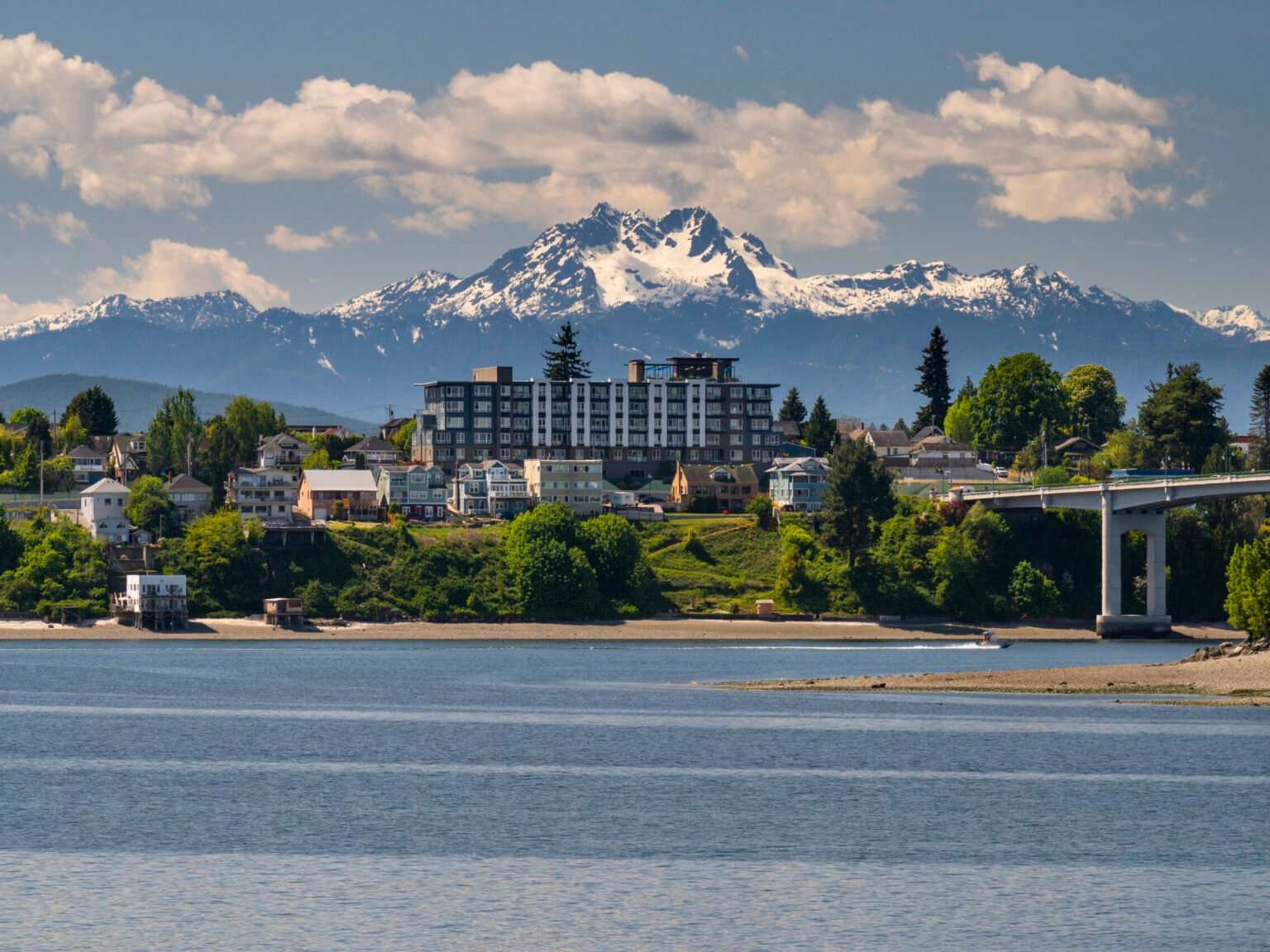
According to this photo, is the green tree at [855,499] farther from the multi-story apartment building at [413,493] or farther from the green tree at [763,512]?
the multi-story apartment building at [413,493]

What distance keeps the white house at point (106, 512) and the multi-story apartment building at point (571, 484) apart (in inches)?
1776

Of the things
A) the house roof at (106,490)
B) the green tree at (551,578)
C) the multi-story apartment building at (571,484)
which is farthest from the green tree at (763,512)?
the house roof at (106,490)

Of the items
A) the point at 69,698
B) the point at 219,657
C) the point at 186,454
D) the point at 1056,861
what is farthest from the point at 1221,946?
Answer: the point at 186,454

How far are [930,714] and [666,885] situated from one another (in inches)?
1689

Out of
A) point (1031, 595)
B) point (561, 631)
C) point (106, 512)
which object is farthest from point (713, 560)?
point (106, 512)

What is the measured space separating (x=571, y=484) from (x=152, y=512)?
1835 inches

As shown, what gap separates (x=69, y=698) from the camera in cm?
9606

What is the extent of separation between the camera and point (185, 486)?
172875mm

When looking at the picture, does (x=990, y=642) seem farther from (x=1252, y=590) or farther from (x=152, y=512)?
(x=152, y=512)

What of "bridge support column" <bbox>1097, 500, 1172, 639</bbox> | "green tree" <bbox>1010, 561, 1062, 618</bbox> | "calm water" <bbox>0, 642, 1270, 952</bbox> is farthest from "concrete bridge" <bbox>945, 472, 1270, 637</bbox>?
"calm water" <bbox>0, 642, 1270, 952</bbox>

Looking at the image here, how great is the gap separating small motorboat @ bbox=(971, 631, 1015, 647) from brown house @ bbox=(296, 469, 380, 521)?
2602 inches

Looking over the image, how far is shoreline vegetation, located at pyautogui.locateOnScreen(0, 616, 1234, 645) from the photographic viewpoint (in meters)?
144

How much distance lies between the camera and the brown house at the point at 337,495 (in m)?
177

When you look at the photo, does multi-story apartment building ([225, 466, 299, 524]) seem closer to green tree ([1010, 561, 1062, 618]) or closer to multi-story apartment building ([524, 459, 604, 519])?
multi-story apartment building ([524, 459, 604, 519])
